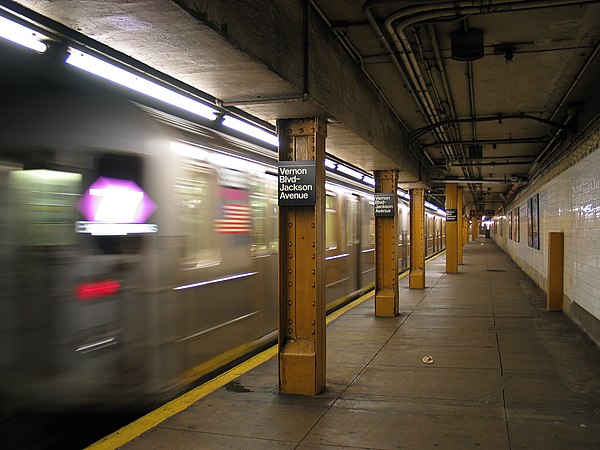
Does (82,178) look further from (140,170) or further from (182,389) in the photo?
(182,389)

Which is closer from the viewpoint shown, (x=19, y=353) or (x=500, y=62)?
(x=19, y=353)

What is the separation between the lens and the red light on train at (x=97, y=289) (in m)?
3.74

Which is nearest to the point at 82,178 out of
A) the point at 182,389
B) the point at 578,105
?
the point at 182,389

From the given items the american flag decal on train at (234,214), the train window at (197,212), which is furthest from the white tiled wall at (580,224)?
the train window at (197,212)

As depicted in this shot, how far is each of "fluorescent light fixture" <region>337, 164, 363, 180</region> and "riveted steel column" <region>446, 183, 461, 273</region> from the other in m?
8.23

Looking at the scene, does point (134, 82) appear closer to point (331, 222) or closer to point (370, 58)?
point (370, 58)

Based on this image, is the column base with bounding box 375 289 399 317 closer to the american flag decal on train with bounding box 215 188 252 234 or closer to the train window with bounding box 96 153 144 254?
the american flag decal on train with bounding box 215 188 252 234

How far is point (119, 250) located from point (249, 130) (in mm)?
2719

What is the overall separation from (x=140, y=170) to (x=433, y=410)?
3.25 metres

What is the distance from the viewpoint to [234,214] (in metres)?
6.06

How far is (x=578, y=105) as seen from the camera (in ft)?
29.1

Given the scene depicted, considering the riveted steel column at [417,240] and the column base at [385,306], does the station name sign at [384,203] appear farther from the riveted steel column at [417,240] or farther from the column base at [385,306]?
the riveted steel column at [417,240]

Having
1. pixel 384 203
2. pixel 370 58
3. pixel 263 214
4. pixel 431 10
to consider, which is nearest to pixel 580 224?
pixel 384 203

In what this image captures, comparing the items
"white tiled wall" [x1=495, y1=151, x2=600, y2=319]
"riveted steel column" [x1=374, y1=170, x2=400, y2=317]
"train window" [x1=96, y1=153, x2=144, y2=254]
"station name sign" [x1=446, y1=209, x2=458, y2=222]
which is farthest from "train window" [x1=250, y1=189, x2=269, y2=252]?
"station name sign" [x1=446, y1=209, x2=458, y2=222]
